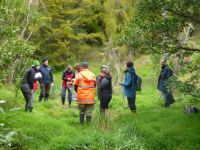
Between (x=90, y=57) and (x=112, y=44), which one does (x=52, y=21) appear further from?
(x=112, y=44)

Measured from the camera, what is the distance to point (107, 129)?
1237cm

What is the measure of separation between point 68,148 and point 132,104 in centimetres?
470

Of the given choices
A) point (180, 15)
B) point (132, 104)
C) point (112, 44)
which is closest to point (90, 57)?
point (112, 44)

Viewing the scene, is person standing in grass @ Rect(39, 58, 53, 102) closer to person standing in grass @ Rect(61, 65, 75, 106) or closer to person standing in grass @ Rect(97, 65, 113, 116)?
person standing in grass @ Rect(61, 65, 75, 106)

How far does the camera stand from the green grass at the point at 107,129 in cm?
1046

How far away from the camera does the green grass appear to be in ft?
34.3

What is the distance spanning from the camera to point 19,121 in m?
12.0

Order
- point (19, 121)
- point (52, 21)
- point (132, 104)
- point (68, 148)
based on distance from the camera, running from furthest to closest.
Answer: point (52, 21)
point (132, 104)
point (19, 121)
point (68, 148)

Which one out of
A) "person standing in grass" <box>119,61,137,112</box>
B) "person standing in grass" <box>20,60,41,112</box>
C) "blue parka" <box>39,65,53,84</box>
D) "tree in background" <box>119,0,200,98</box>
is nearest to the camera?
"tree in background" <box>119,0,200,98</box>

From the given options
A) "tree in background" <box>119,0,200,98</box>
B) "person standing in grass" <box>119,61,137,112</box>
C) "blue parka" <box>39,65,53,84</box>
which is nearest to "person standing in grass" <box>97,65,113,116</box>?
"person standing in grass" <box>119,61,137,112</box>

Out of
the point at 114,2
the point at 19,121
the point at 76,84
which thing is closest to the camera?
the point at 19,121

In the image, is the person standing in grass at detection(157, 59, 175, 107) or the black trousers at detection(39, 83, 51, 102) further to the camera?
the black trousers at detection(39, 83, 51, 102)

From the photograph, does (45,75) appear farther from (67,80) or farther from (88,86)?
(88,86)

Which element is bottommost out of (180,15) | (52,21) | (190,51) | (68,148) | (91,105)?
(68,148)
